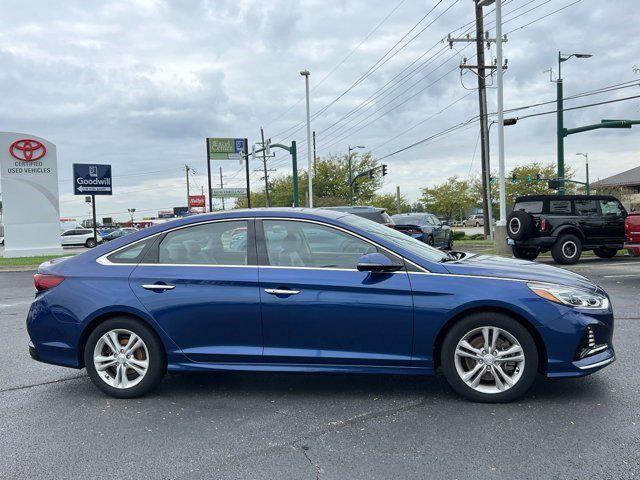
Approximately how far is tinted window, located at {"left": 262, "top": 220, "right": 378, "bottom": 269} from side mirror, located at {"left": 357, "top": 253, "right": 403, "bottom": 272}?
0.14 m

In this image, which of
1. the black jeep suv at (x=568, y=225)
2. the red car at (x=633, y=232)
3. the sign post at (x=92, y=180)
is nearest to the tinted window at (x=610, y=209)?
the black jeep suv at (x=568, y=225)

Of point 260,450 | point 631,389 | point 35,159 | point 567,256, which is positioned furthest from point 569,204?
point 35,159

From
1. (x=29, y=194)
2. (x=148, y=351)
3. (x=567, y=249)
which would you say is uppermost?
(x=29, y=194)

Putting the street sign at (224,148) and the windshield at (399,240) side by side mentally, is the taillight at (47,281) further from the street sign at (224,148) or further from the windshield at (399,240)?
the street sign at (224,148)

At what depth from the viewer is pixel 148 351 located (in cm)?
437

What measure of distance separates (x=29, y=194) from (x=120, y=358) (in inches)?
906

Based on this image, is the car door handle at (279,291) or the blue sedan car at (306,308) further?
the car door handle at (279,291)

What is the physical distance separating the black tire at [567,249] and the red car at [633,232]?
2659 millimetres

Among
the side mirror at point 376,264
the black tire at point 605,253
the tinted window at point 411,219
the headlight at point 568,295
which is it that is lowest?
the black tire at point 605,253

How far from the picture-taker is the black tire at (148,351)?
437 centimetres

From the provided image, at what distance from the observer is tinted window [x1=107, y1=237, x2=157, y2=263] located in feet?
14.9

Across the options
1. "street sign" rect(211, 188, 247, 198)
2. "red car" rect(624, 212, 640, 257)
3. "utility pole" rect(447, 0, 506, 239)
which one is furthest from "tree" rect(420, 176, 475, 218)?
"red car" rect(624, 212, 640, 257)

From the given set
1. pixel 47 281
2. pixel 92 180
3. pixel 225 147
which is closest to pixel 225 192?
pixel 225 147

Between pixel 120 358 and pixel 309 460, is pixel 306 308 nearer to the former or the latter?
pixel 309 460
